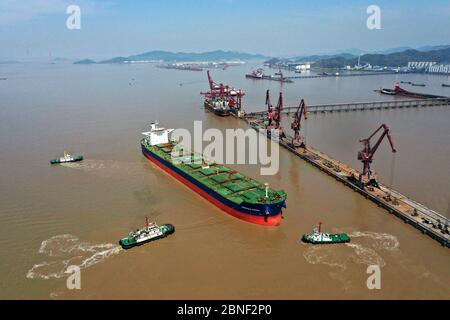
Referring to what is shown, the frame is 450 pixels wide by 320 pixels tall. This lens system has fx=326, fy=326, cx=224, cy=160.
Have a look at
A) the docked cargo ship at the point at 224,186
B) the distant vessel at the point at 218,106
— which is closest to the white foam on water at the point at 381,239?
the docked cargo ship at the point at 224,186

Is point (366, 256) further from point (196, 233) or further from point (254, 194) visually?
point (196, 233)

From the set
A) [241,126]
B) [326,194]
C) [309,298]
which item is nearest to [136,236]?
[309,298]

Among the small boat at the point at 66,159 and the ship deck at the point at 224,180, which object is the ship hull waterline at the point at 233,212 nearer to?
the ship deck at the point at 224,180

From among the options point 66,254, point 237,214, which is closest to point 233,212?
point 237,214

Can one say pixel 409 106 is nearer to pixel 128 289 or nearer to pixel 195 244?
pixel 195 244

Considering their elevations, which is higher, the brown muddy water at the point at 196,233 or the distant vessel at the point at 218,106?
the distant vessel at the point at 218,106
